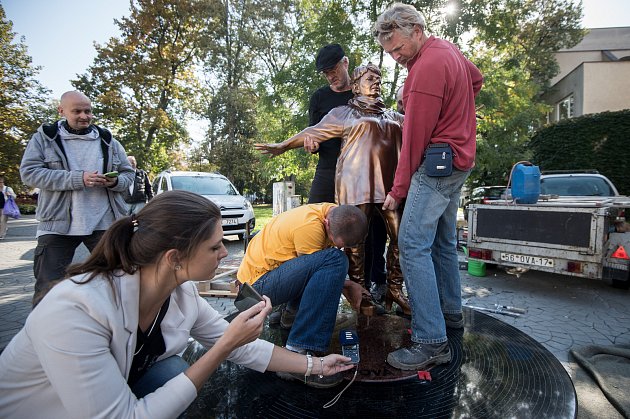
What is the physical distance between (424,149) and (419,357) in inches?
50.8

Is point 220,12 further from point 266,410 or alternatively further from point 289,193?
point 266,410

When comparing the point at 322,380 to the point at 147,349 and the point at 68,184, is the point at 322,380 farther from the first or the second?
the point at 68,184

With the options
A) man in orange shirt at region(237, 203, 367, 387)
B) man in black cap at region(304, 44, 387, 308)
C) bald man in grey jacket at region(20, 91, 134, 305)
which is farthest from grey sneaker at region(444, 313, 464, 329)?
bald man in grey jacket at region(20, 91, 134, 305)

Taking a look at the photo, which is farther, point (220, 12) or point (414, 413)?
point (220, 12)

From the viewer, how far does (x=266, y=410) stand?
6.35 ft

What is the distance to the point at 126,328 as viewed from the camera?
1.29m

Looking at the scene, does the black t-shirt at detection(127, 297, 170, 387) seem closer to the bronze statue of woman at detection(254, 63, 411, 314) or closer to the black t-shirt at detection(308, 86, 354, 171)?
the bronze statue of woman at detection(254, 63, 411, 314)

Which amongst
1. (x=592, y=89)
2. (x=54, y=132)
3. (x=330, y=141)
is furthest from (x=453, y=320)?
(x=592, y=89)

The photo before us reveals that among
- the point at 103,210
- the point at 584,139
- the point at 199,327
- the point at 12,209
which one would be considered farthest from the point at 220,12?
the point at 199,327

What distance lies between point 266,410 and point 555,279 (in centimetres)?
599

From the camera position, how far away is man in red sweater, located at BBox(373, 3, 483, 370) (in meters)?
2.25

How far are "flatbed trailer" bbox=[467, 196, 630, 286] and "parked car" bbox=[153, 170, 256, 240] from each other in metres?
5.81

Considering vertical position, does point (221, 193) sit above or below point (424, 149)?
below

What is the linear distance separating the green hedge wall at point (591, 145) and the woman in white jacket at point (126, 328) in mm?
14313
